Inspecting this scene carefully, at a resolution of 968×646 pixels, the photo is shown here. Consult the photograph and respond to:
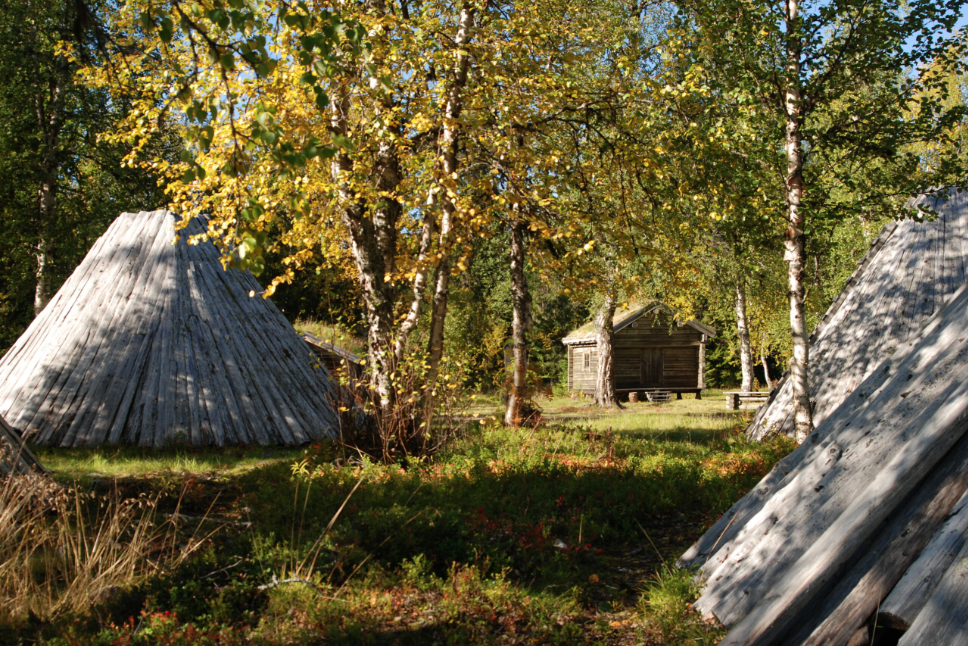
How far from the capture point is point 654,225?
31.1ft

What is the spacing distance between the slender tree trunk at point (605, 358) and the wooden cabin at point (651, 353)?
797 centimetres

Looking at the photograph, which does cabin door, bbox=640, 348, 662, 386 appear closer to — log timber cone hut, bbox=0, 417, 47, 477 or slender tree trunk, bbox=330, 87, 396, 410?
slender tree trunk, bbox=330, 87, 396, 410

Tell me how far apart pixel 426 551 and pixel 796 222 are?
648cm

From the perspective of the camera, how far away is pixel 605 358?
876 inches

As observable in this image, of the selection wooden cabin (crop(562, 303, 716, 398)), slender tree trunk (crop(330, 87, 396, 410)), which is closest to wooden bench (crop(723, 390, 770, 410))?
wooden cabin (crop(562, 303, 716, 398))

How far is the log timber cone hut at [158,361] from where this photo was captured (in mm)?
10281

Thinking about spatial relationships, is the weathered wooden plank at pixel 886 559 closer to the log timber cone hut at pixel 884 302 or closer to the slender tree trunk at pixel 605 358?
the log timber cone hut at pixel 884 302

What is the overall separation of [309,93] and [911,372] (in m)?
6.34

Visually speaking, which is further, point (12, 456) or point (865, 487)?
point (12, 456)

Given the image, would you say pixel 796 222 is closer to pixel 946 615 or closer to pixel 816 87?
pixel 816 87

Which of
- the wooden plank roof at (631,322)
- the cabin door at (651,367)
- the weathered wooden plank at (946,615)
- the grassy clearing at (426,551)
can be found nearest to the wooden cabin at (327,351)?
the grassy clearing at (426,551)

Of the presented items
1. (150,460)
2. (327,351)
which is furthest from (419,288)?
(327,351)

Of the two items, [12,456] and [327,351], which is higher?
[327,351]

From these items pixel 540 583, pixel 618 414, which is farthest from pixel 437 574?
pixel 618 414
